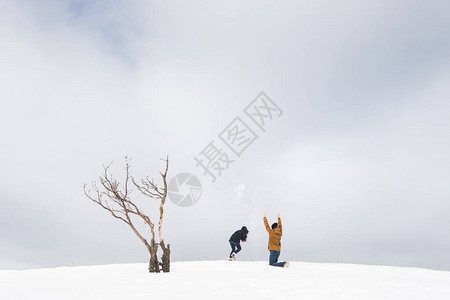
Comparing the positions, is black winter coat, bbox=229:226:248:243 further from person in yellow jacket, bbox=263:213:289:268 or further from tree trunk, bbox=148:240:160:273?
tree trunk, bbox=148:240:160:273

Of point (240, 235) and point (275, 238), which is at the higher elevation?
point (240, 235)

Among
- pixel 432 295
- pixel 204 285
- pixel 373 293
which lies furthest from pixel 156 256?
pixel 432 295

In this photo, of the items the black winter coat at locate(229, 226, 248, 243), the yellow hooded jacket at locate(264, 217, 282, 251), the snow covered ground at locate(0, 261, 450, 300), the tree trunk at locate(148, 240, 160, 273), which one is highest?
the black winter coat at locate(229, 226, 248, 243)

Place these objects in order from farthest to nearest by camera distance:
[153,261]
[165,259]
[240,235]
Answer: [240,235] < [165,259] < [153,261]

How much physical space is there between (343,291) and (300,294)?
1.22 m

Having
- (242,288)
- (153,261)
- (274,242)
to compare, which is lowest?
(242,288)

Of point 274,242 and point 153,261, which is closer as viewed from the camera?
point 153,261

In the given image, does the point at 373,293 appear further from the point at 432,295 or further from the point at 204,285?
the point at 204,285

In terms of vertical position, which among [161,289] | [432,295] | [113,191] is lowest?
[432,295]

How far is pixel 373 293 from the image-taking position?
8477 millimetres

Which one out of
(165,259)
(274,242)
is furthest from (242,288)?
(274,242)

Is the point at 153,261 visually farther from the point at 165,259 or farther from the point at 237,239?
the point at 237,239

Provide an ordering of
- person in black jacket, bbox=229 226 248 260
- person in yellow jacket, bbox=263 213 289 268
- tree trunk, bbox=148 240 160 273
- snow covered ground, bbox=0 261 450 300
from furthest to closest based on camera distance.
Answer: person in black jacket, bbox=229 226 248 260, person in yellow jacket, bbox=263 213 289 268, tree trunk, bbox=148 240 160 273, snow covered ground, bbox=0 261 450 300

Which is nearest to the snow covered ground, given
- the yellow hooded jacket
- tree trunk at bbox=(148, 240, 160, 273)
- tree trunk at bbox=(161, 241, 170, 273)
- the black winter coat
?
tree trunk at bbox=(161, 241, 170, 273)
